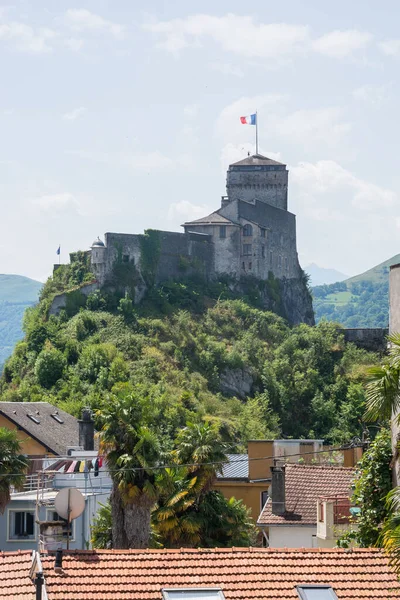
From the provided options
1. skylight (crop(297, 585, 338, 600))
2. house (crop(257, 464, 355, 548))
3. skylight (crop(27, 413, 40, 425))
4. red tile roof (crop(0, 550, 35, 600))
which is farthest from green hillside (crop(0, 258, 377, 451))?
skylight (crop(297, 585, 338, 600))

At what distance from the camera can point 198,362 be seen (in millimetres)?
115000

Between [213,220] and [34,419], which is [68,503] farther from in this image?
[213,220]

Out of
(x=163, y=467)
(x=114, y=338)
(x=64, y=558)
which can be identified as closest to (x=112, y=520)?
(x=163, y=467)

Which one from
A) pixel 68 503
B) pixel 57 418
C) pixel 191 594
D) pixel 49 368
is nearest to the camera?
pixel 191 594

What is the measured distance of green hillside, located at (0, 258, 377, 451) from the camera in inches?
4181

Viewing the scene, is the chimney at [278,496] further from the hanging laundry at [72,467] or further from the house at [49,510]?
the hanging laundry at [72,467]

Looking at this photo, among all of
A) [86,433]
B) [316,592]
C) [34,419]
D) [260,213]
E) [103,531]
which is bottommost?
[103,531]

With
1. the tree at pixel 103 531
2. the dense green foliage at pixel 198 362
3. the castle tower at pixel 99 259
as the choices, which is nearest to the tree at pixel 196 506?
the tree at pixel 103 531

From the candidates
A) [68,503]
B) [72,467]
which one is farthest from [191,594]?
[72,467]

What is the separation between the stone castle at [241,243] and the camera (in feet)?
384

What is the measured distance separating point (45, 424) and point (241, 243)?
51.3 m

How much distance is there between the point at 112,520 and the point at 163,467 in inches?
94.0

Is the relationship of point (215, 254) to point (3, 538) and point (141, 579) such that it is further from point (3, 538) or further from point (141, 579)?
point (141, 579)

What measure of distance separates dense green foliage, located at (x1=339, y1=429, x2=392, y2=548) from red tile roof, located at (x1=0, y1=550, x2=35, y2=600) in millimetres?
7641
